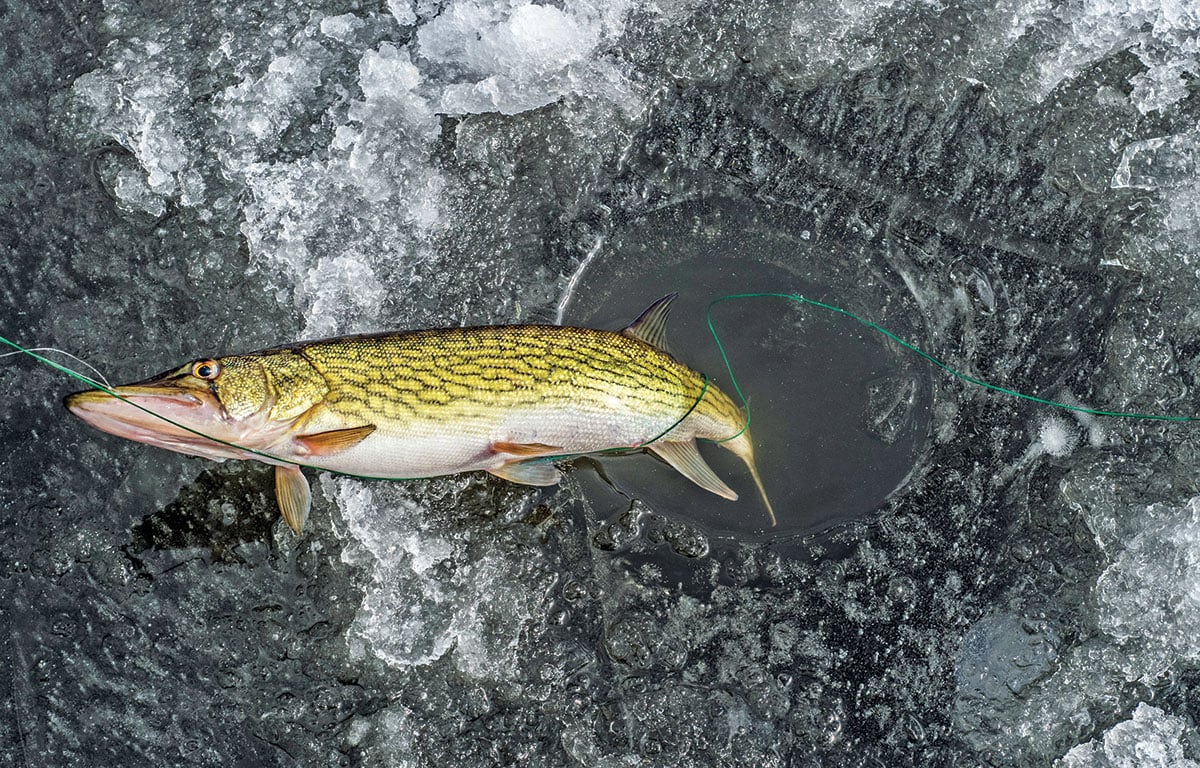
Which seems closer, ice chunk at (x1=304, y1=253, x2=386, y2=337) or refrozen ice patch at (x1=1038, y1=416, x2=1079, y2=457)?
ice chunk at (x1=304, y1=253, x2=386, y2=337)

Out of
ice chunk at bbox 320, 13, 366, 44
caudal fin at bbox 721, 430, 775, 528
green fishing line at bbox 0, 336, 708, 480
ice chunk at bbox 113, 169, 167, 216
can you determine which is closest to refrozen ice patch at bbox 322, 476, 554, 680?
green fishing line at bbox 0, 336, 708, 480

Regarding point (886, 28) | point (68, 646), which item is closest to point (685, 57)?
point (886, 28)

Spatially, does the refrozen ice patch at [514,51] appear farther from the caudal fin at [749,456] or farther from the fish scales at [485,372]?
the caudal fin at [749,456]

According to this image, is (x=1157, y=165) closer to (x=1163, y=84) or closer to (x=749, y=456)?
(x=1163, y=84)

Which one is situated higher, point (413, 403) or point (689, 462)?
point (413, 403)

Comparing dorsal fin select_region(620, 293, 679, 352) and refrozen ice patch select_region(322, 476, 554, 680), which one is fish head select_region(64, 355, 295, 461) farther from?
dorsal fin select_region(620, 293, 679, 352)

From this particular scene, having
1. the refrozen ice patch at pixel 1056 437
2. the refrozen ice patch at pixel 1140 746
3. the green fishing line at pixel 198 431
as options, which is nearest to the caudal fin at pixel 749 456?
the green fishing line at pixel 198 431

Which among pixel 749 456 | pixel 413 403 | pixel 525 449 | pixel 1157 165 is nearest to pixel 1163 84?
pixel 1157 165
